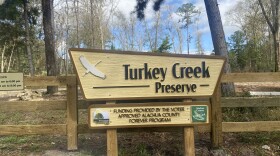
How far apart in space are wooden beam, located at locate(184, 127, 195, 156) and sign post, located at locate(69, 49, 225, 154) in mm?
133

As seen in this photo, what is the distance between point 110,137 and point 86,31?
38879mm

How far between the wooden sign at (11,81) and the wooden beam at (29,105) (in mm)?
258

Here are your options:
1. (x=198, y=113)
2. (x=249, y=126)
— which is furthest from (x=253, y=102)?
(x=198, y=113)

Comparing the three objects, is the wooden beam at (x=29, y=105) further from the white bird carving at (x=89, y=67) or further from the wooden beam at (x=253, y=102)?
the wooden beam at (x=253, y=102)

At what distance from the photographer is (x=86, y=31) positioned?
42.0 m

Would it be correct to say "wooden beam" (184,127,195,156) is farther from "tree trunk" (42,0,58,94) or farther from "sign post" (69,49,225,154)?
"tree trunk" (42,0,58,94)

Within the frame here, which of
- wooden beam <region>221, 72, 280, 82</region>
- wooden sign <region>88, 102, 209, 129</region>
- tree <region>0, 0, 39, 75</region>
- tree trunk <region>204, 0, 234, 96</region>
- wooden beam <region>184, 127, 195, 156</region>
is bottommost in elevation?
wooden beam <region>184, 127, 195, 156</region>

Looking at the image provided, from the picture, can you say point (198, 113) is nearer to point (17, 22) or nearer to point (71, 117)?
point (71, 117)

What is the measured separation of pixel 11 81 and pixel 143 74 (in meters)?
2.27

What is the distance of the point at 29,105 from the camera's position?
190 inches

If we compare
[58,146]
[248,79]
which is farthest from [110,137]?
[248,79]

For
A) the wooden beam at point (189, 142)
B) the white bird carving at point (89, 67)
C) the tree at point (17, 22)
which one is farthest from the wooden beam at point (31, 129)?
the tree at point (17, 22)

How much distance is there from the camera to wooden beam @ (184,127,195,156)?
461cm

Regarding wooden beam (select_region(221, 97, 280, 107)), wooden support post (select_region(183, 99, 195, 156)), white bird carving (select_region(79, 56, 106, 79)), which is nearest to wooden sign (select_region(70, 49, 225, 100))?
white bird carving (select_region(79, 56, 106, 79))
